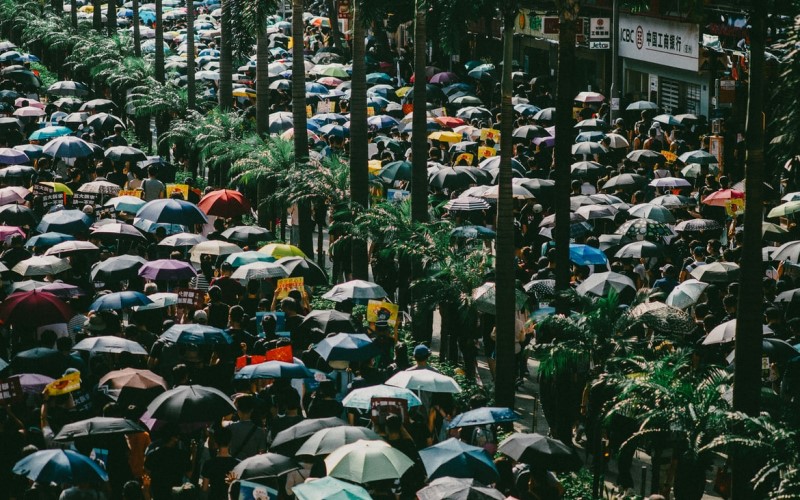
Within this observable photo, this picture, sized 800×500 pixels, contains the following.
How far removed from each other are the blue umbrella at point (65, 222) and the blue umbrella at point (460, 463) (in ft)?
36.3

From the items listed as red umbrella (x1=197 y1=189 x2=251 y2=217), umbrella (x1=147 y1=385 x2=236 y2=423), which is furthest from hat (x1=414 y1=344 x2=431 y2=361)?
red umbrella (x1=197 y1=189 x2=251 y2=217)

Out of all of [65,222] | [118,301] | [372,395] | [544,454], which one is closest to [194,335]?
[118,301]

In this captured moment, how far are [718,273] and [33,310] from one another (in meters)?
9.42

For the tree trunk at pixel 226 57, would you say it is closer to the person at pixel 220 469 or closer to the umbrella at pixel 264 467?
the person at pixel 220 469

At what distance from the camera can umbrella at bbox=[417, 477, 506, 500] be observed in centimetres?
1081

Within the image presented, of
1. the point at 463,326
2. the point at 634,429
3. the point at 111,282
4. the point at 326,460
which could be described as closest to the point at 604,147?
the point at 463,326

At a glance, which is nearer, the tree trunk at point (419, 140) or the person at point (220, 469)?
the person at point (220, 469)

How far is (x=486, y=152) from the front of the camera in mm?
27531

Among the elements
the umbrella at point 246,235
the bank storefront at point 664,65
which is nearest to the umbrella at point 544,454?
the umbrella at point 246,235

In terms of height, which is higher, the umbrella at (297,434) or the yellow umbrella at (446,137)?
the yellow umbrella at (446,137)

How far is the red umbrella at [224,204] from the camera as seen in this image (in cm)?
2294

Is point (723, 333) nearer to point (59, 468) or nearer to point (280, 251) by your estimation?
point (280, 251)

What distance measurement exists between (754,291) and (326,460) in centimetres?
495

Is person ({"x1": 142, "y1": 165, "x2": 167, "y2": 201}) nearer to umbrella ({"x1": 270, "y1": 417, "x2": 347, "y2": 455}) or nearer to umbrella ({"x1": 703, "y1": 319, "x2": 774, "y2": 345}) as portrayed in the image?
umbrella ({"x1": 703, "y1": 319, "x2": 774, "y2": 345})
